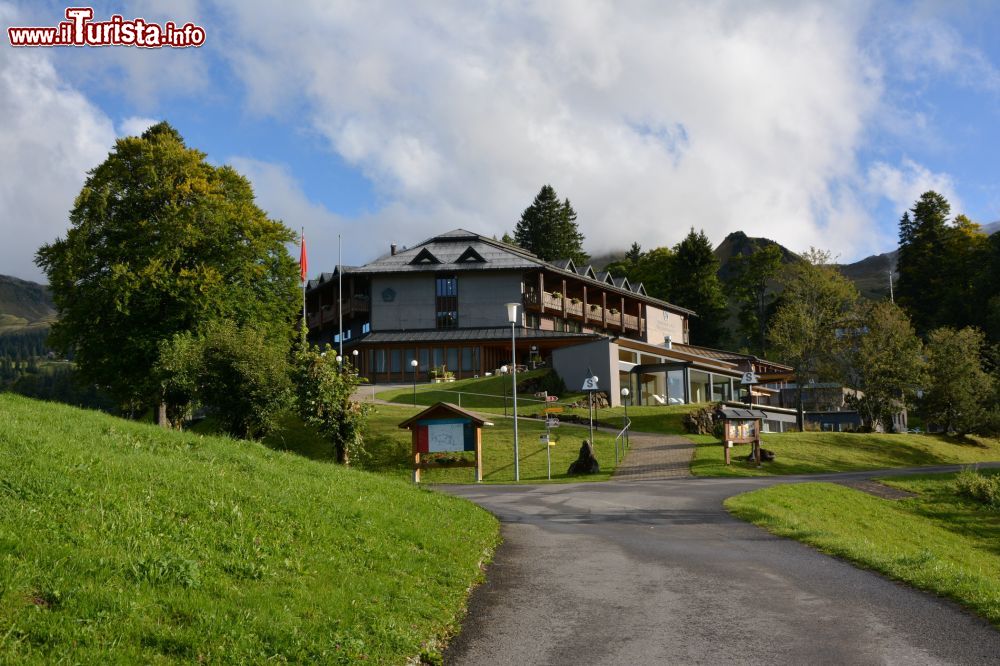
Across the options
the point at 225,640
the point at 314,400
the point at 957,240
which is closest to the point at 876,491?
the point at 314,400

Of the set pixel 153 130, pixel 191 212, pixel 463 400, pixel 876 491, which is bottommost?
pixel 876 491

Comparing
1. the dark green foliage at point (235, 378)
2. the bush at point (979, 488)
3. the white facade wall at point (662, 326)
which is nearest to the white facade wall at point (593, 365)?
the bush at point (979, 488)

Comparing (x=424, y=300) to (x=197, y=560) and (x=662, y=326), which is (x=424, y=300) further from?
(x=197, y=560)

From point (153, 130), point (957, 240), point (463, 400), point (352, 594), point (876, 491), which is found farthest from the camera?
point (957, 240)

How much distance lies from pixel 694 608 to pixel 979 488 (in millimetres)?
24900

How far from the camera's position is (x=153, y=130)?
48781mm

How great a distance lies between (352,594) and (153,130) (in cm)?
4659

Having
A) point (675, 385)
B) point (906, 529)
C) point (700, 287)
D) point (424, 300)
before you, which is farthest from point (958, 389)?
point (700, 287)

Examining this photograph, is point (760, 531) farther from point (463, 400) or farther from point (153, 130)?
point (153, 130)

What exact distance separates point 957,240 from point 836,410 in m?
35.9

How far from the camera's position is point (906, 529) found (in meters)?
23.6

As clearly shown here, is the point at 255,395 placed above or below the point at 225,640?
above

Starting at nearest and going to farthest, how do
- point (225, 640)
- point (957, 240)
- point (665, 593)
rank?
point (225, 640) < point (665, 593) < point (957, 240)

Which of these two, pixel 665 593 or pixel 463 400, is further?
pixel 463 400
